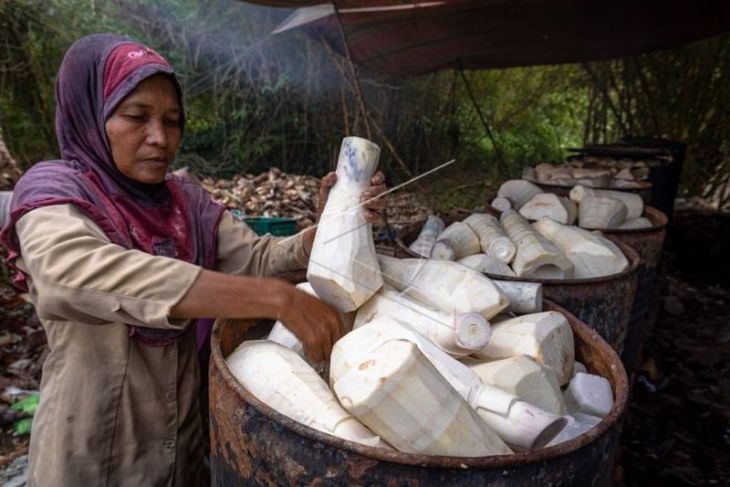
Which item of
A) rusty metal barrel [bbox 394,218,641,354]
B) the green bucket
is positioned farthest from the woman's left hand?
the green bucket

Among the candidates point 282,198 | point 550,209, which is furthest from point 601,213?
point 282,198

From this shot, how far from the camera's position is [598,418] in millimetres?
1188

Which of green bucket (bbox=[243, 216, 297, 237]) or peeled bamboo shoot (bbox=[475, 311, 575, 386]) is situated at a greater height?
peeled bamboo shoot (bbox=[475, 311, 575, 386])

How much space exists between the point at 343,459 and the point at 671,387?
11.5ft

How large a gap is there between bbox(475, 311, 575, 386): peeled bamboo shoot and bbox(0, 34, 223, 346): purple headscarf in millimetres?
868

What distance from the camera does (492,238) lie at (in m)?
2.25

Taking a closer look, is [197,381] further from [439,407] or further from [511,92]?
[511,92]

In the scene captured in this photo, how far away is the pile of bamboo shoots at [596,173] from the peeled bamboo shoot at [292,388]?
112 inches

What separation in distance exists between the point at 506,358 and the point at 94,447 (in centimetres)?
108

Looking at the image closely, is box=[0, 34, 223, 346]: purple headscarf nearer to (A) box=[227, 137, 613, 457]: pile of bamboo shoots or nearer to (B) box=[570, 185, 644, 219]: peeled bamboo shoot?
(A) box=[227, 137, 613, 457]: pile of bamboo shoots

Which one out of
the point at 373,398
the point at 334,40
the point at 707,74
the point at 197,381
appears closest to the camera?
the point at 373,398

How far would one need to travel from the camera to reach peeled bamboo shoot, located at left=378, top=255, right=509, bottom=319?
1481 mm

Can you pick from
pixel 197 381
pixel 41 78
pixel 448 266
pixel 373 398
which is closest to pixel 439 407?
pixel 373 398

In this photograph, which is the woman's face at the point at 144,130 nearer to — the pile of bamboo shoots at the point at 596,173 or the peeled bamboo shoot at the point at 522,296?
the peeled bamboo shoot at the point at 522,296
